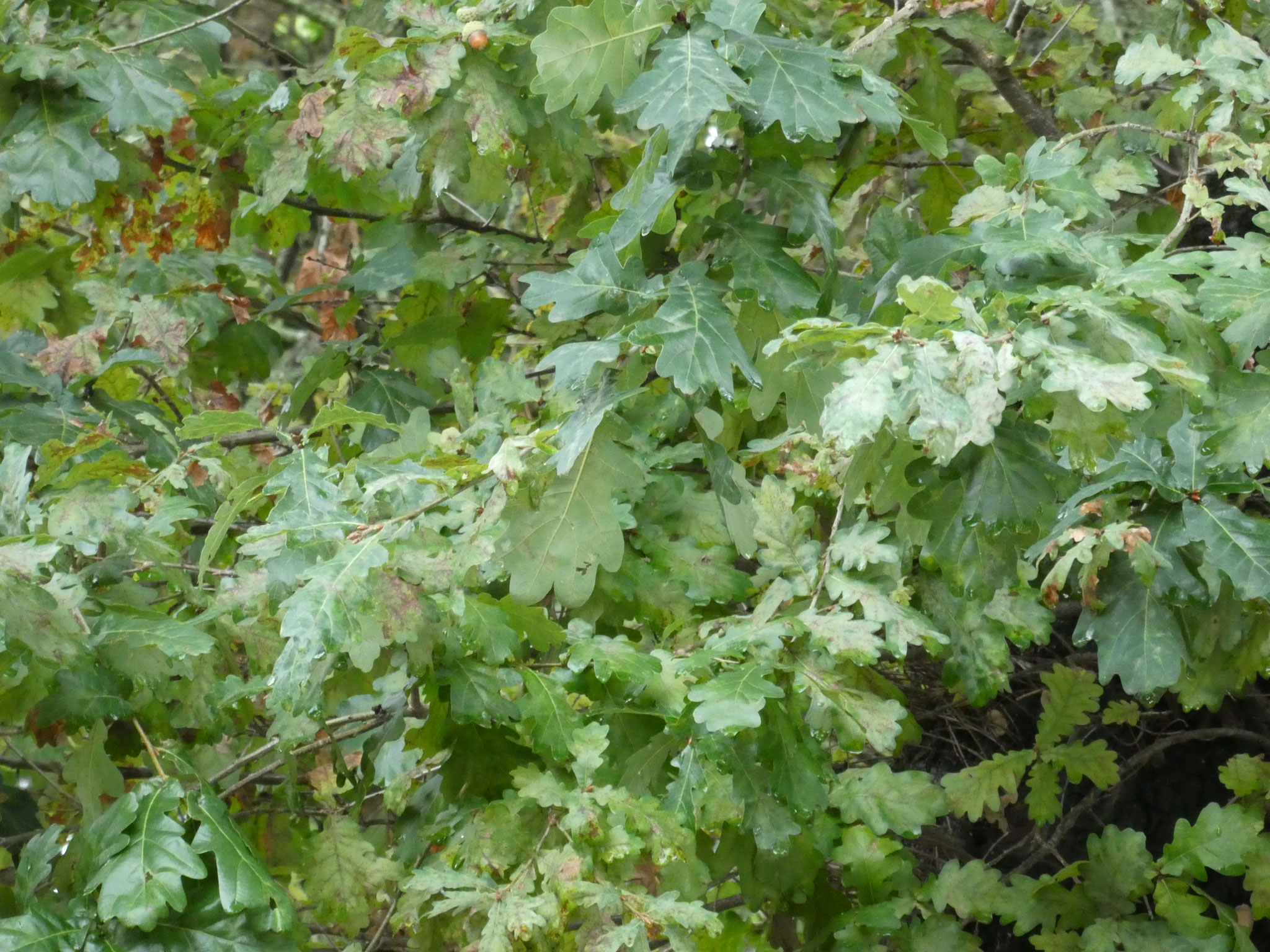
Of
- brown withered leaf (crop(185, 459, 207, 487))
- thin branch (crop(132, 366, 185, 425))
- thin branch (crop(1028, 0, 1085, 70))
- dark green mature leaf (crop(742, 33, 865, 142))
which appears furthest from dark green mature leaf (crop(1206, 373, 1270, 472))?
thin branch (crop(132, 366, 185, 425))

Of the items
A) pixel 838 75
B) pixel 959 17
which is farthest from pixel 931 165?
pixel 838 75

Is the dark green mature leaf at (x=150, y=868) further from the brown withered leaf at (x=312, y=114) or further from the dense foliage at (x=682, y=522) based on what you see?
the brown withered leaf at (x=312, y=114)

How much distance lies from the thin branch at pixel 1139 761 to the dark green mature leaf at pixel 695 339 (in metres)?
1.34

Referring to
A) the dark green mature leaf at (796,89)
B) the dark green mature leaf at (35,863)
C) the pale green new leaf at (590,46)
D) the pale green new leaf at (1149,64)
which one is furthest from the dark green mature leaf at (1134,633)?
the dark green mature leaf at (35,863)

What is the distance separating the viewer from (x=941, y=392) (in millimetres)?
1201

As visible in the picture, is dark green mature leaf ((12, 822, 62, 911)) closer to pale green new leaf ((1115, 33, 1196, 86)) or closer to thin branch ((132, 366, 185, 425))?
thin branch ((132, 366, 185, 425))

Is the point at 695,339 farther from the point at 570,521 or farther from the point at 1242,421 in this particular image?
the point at 1242,421

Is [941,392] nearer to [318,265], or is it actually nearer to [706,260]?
[706,260]

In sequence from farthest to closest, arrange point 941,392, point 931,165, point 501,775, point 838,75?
point 931,165
point 501,775
point 838,75
point 941,392

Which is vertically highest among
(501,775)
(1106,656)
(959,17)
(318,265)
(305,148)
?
(959,17)

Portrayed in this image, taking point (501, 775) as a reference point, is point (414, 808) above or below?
below

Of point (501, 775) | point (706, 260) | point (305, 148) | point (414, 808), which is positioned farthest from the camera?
point (305, 148)

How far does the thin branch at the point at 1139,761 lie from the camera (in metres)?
2.32

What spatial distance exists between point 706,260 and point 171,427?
1533 mm
